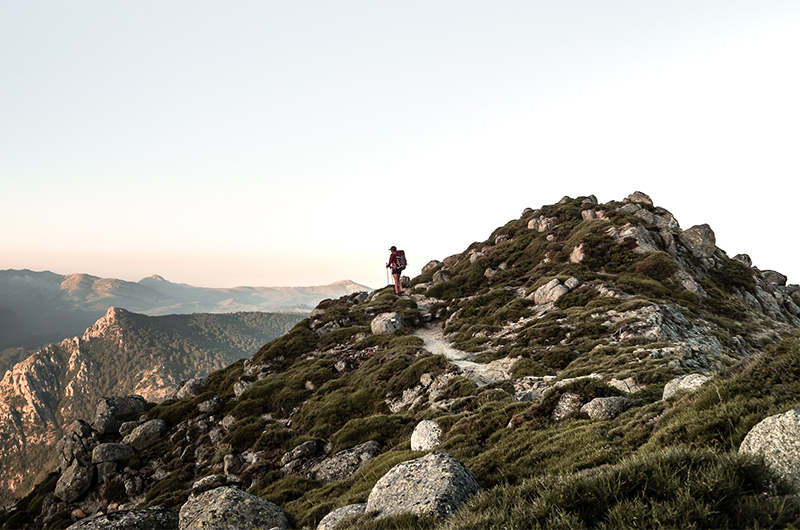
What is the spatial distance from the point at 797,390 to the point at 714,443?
224cm

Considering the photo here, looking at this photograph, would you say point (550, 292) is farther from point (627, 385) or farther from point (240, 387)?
point (240, 387)

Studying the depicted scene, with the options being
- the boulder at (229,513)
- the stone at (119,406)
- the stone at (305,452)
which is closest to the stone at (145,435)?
the stone at (119,406)

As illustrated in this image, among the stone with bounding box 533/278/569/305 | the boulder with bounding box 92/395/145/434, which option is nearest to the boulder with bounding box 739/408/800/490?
the stone with bounding box 533/278/569/305

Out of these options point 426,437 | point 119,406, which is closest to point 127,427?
point 119,406

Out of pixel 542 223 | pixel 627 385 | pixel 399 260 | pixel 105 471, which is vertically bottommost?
pixel 105 471

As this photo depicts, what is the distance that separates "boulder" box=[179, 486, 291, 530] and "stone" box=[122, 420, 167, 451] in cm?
4217

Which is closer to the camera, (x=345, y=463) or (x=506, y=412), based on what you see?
(x=506, y=412)

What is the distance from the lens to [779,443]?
6.33 m

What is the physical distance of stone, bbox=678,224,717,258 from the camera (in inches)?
2284

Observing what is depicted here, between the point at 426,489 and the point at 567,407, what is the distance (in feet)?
31.7

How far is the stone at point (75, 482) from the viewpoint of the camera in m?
40.9

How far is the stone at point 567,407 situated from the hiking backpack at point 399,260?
157 feet

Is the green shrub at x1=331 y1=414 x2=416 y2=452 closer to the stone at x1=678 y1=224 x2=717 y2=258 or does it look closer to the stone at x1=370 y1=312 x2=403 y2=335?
the stone at x1=370 y1=312 x2=403 y2=335

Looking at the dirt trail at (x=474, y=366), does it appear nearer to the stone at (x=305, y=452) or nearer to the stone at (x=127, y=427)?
the stone at (x=305, y=452)
